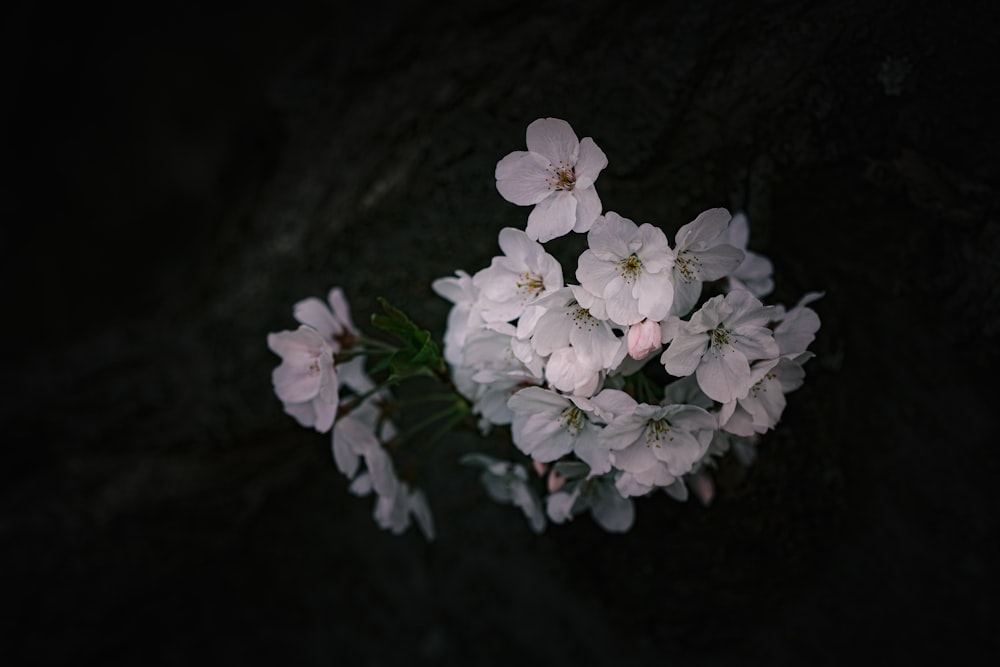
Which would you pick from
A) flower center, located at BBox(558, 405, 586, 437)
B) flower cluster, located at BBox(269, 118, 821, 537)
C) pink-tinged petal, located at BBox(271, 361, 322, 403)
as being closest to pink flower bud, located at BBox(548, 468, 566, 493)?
flower cluster, located at BBox(269, 118, 821, 537)

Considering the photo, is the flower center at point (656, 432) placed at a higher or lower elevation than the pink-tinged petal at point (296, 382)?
lower

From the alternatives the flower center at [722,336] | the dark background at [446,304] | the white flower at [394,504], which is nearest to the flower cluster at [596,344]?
the flower center at [722,336]

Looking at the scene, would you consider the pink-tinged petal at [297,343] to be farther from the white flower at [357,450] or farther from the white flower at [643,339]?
the white flower at [643,339]

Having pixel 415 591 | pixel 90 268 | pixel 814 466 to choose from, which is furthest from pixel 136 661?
pixel 814 466

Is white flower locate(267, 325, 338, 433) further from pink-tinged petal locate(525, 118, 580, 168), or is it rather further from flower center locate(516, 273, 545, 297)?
pink-tinged petal locate(525, 118, 580, 168)

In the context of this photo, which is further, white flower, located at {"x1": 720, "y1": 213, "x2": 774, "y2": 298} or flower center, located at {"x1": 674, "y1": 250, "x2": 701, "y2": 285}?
white flower, located at {"x1": 720, "y1": 213, "x2": 774, "y2": 298}

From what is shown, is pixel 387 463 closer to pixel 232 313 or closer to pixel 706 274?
pixel 706 274

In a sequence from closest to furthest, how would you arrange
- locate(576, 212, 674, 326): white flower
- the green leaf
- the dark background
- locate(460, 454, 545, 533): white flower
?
locate(576, 212, 674, 326): white flower → the green leaf → locate(460, 454, 545, 533): white flower → the dark background
